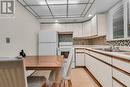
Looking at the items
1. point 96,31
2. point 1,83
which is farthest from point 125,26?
point 1,83

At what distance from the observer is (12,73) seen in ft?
5.57

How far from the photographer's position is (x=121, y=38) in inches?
155

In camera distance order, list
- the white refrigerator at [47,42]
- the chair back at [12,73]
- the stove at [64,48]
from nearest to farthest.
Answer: the chair back at [12,73] → the white refrigerator at [47,42] → the stove at [64,48]

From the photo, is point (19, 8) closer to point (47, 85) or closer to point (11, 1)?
point (11, 1)

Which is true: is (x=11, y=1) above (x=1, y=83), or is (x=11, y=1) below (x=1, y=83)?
above

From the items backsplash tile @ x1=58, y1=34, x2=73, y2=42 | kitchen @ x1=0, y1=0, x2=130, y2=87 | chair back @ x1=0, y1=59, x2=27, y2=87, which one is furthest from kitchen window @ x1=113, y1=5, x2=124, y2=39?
backsplash tile @ x1=58, y1=34, x2=73, y2=42

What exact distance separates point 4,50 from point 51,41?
3.32 m

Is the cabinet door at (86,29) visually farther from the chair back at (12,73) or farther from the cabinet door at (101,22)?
the chair back at (12,73)

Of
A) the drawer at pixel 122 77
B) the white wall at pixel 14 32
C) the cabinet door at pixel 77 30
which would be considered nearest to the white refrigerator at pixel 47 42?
the cabinet door at pixel 77 30

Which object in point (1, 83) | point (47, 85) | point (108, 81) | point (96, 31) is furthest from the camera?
point (96, 31)

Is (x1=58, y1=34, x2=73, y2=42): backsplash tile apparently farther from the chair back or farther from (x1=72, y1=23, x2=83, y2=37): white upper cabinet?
the chair back

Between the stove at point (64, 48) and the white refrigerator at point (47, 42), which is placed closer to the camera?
the white refrigerator at point (47, 42)

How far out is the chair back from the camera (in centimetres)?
165

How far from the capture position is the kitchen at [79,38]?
8.68 ft
